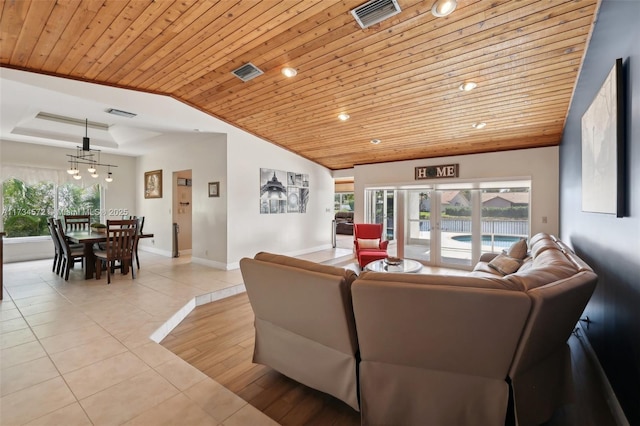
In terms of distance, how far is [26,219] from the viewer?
242 inches

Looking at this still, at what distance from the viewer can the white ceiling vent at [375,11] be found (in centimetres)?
238

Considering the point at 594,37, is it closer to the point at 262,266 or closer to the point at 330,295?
the point at 330,295

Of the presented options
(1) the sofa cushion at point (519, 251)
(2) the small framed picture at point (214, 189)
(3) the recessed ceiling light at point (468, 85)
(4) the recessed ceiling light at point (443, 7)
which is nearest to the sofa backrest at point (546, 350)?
(1) the sofa cushion at point (519, 251)

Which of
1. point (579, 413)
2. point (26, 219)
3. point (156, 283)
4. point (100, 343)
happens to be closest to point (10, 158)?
point (26, 219)

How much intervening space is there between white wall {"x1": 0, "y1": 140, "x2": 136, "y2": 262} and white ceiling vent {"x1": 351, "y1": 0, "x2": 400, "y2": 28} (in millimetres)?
7578

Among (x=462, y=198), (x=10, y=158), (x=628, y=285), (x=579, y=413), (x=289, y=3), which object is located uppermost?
(x=289, y=3)

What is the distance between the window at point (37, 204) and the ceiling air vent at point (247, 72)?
5.99 m

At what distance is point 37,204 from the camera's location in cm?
634

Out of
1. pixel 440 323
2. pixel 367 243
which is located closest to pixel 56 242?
pixel 367 243

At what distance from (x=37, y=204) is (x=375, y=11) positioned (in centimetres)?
810

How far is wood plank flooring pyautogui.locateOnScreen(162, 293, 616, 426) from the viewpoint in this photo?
5.83 feet

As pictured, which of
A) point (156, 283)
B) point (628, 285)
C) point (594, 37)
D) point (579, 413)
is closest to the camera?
point (628, 285)

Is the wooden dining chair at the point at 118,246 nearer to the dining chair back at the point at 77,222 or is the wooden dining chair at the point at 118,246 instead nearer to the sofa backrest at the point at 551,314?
the dining chair back at the point at 77,222

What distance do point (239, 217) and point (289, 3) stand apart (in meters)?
4.00
